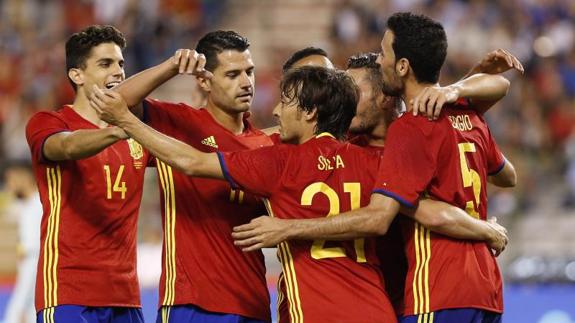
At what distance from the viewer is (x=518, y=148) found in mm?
15531

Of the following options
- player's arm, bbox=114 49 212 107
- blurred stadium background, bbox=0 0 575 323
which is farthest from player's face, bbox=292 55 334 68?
blurred stadium background, bbox=0 0 575 323

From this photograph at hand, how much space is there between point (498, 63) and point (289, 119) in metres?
1.40

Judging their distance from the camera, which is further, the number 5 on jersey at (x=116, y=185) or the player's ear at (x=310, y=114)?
the number 5 on jersey at (x=116, y=185)

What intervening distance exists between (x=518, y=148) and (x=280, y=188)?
33.5 ft

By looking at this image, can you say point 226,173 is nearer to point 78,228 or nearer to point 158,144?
point 158,144

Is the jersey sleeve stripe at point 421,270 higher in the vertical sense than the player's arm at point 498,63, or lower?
lower

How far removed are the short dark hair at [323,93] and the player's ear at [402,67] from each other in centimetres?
24

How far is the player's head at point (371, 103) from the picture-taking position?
21.4 ft

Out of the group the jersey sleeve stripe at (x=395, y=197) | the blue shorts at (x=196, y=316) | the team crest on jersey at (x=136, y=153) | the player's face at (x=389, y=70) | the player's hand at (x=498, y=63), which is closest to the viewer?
the jersey sleeve stripe at (x=395, y=197)

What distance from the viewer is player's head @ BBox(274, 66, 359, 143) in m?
5.87

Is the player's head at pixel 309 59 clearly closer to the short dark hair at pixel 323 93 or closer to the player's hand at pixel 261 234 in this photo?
the short dark hair at pixel 323 93

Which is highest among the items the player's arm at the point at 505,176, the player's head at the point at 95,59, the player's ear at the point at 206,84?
the player's head at the point at 95,59

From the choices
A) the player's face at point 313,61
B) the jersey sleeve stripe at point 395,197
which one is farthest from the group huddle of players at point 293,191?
the player's face at point 313,61

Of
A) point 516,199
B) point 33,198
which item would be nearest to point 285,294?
point 33,198
